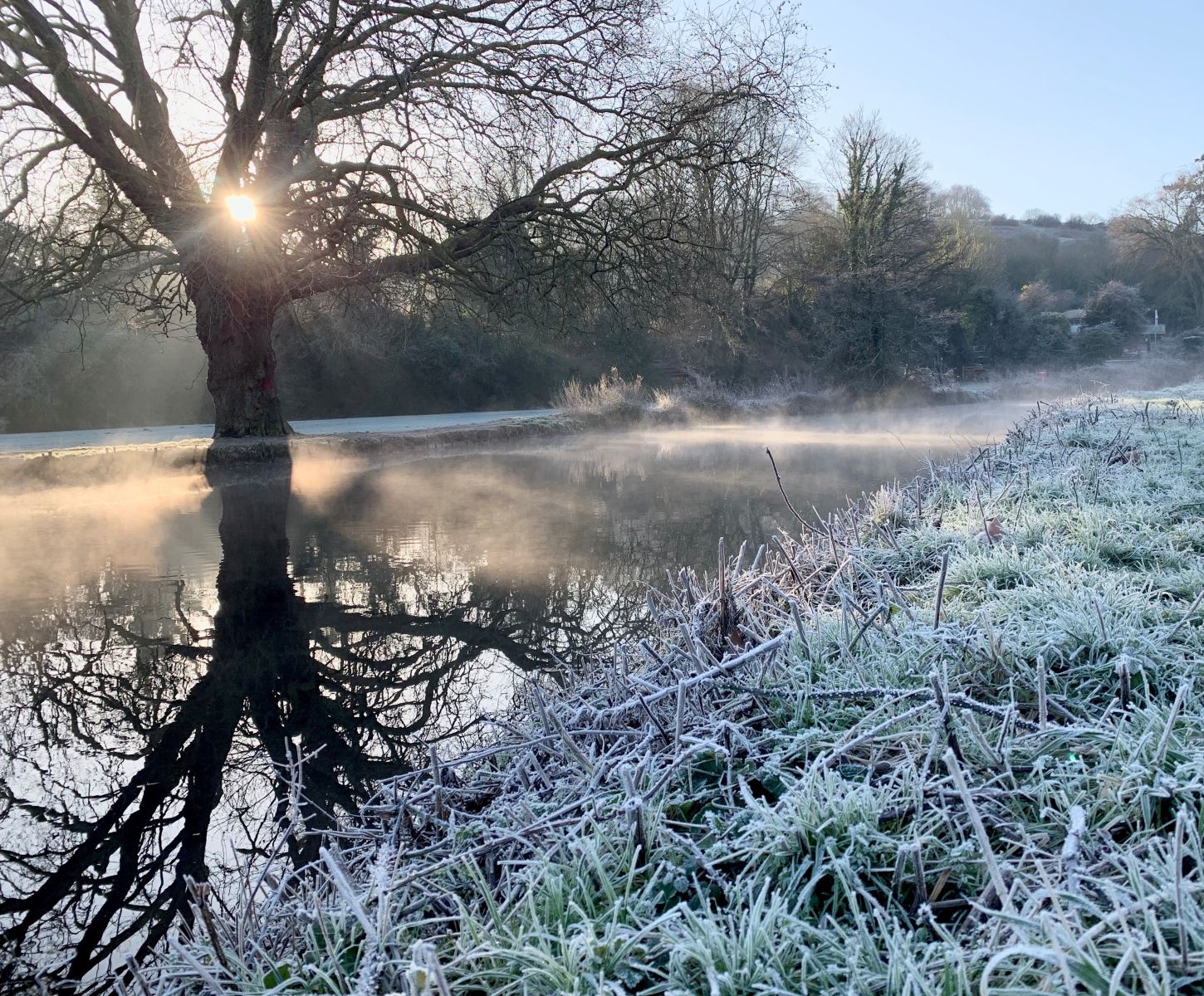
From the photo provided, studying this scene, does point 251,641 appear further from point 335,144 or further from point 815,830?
point 335,144

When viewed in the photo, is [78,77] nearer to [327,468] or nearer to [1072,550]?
[327,468]

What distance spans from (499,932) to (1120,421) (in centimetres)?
928

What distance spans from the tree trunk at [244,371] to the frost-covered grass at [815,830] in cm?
1063

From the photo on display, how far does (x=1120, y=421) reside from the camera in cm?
864

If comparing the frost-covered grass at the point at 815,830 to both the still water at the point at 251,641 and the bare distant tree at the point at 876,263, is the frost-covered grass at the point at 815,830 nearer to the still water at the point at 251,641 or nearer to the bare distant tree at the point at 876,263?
the still water at the point at 251,641

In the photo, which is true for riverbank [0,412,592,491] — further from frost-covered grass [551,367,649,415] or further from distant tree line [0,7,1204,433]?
frost-covered grass [551,367,649,415]

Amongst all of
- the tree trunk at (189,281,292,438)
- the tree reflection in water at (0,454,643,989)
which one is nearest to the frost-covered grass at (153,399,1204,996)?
the tree reflection in water at (0,454,643,989)

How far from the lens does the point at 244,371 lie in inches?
477

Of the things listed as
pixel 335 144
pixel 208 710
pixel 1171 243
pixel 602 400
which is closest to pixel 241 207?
pixel 335 144

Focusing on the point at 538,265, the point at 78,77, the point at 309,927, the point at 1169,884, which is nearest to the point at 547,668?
the point at 309,927

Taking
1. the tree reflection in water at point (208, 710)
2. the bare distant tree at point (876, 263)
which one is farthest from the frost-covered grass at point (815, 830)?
the bare distant tree at point (876, 263)

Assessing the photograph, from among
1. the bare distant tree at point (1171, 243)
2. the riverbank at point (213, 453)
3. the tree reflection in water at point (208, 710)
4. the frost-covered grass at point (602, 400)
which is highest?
the bare distant tree at point (1171, 243)

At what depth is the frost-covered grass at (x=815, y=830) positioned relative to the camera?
1.26m

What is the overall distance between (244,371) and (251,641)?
8.92m
